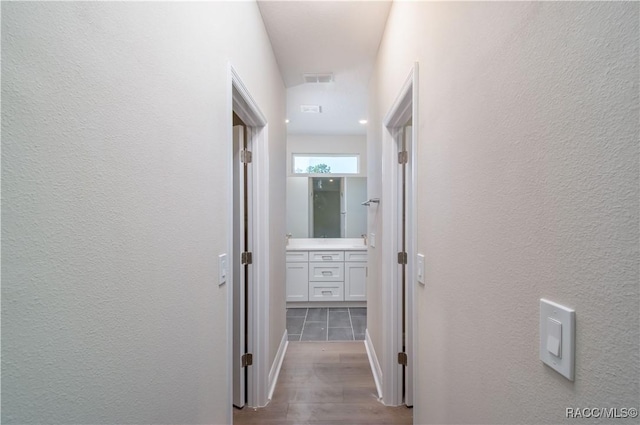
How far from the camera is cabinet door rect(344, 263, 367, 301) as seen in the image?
4.00m

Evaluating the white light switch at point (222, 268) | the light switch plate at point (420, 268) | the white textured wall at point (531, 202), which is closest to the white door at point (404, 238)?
the light switch plate at point (420, 268)

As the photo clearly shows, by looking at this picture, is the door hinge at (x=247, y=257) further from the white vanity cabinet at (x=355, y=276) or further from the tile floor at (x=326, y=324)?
the white vanity cabinet at (x=355, y=276)

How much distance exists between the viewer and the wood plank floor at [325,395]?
188cm

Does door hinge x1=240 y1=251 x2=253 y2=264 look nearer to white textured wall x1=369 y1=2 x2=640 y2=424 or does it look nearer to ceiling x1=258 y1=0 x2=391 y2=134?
white textured wall x1=369 y1=2 x2=640 y2=424

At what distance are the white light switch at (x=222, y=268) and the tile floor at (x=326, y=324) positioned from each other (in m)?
2.19

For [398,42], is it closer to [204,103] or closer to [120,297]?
[204,103]

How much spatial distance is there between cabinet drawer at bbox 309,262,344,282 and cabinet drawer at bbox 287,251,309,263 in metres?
0.12

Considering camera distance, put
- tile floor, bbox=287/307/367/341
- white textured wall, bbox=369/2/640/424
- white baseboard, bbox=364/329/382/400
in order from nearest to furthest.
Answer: white textured wall, bbox=369/2/640/424 → white baseboard, bbox=364/329/382/400 → tile floor, bbox=287/307/367/341

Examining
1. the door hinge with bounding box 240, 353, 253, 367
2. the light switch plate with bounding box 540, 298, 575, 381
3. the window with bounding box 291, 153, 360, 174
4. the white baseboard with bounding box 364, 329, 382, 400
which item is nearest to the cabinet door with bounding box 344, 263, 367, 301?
the white baseboard with bounding box 364, 329, 382, 400

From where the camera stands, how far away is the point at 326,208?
4547 mm

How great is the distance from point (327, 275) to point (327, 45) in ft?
9.36

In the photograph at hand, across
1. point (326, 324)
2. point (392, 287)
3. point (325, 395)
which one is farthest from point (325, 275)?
point (392, 287)

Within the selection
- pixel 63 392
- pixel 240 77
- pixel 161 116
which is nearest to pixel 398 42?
pixel 240 77

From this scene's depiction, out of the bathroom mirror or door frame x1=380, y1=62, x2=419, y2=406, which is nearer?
door frame x1=380, y1=62, x2=419, y2=406
